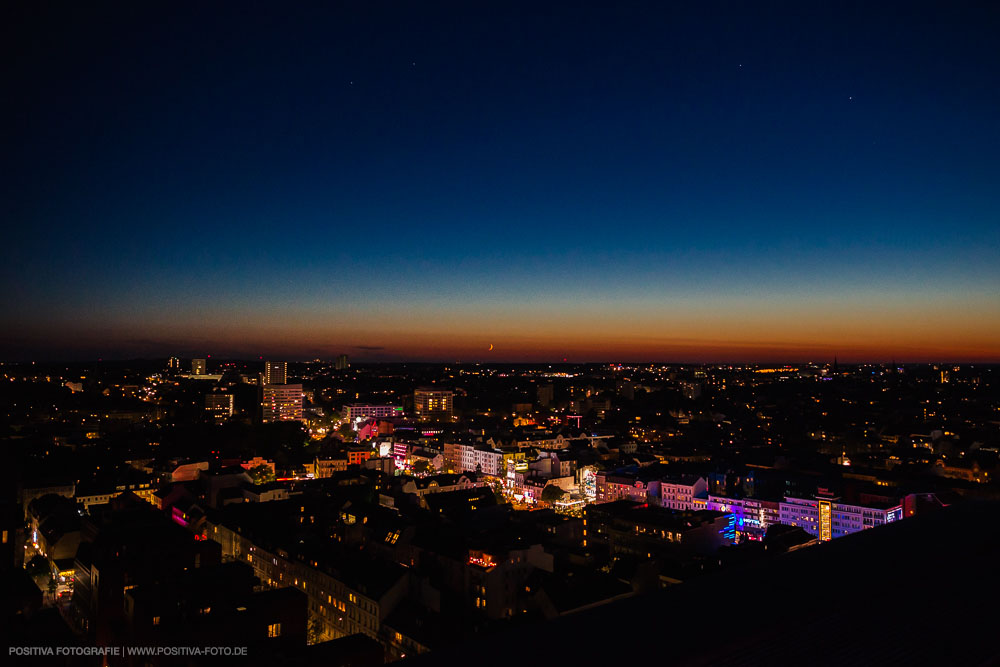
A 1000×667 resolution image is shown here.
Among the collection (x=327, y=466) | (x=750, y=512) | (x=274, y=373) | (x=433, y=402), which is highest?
(x=274, y=373)

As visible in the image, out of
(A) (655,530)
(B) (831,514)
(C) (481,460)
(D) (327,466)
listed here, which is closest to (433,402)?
(C) (481,460)

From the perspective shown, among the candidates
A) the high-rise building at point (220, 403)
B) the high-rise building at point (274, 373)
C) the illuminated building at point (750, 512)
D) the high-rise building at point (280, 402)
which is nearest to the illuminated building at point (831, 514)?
the illuminated building at point (750, 512)

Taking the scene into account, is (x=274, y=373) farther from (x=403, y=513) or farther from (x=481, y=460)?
(x=403, y=513)

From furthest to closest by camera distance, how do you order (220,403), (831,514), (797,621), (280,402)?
(220,403)
(280,402)
(831,514)
(797,621)

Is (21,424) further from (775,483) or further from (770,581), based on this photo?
(770,581)

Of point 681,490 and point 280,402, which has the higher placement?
point 280,402

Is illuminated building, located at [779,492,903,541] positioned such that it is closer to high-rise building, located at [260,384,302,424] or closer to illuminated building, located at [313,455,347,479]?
illuminated building, located at [313,455,347,479]

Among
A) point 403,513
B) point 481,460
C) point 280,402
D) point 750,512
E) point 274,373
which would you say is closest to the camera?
point 403,513

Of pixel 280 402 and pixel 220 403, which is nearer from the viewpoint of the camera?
pixel 280 402

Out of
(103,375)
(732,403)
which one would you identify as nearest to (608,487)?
(732,403)
